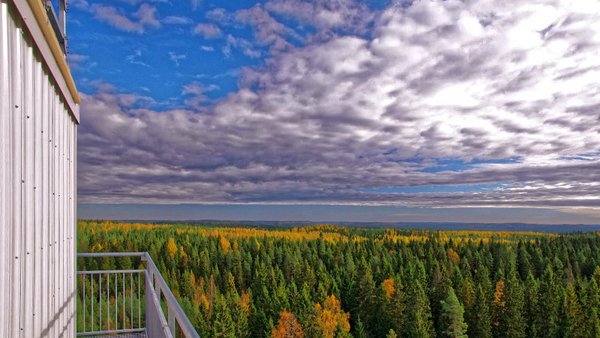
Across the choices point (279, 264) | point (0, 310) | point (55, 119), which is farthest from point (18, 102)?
point (279, 264)

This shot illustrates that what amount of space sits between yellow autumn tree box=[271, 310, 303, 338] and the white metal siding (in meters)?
64.2

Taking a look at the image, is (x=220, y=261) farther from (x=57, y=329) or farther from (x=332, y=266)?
(x=57, y=329)

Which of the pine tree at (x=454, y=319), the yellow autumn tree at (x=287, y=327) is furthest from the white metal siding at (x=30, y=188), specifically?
the pine tree at (x=454, y=319)

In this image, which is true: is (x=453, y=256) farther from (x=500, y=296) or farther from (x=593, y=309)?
(x=593, y=309)

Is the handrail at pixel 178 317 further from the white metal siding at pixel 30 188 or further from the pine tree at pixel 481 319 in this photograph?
the pine tree at pixel 481 319

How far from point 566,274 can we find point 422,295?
51518mm

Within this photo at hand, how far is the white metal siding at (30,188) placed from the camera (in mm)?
A: 4016

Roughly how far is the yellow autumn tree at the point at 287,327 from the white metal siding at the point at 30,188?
64247 millimetres

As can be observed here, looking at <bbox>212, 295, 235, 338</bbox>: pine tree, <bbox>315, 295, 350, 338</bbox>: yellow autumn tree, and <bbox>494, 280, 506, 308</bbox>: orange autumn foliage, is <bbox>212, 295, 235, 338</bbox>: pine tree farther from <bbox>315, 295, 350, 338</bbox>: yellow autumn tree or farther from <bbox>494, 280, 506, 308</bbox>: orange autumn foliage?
<bbox>494, 280, 506, 308</bbox>: orange autumn foliage

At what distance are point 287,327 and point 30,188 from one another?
6904 centimetres

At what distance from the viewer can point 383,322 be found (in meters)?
79.7

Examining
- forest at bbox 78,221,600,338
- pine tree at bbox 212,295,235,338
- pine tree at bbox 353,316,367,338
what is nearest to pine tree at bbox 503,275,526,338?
forest at bbox 78,221,600,338

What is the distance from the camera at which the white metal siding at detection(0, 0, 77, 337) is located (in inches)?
158

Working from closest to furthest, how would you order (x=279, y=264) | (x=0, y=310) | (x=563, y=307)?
(x=0, y=310)
(x=563, y=307)
(x=279, y=264)
